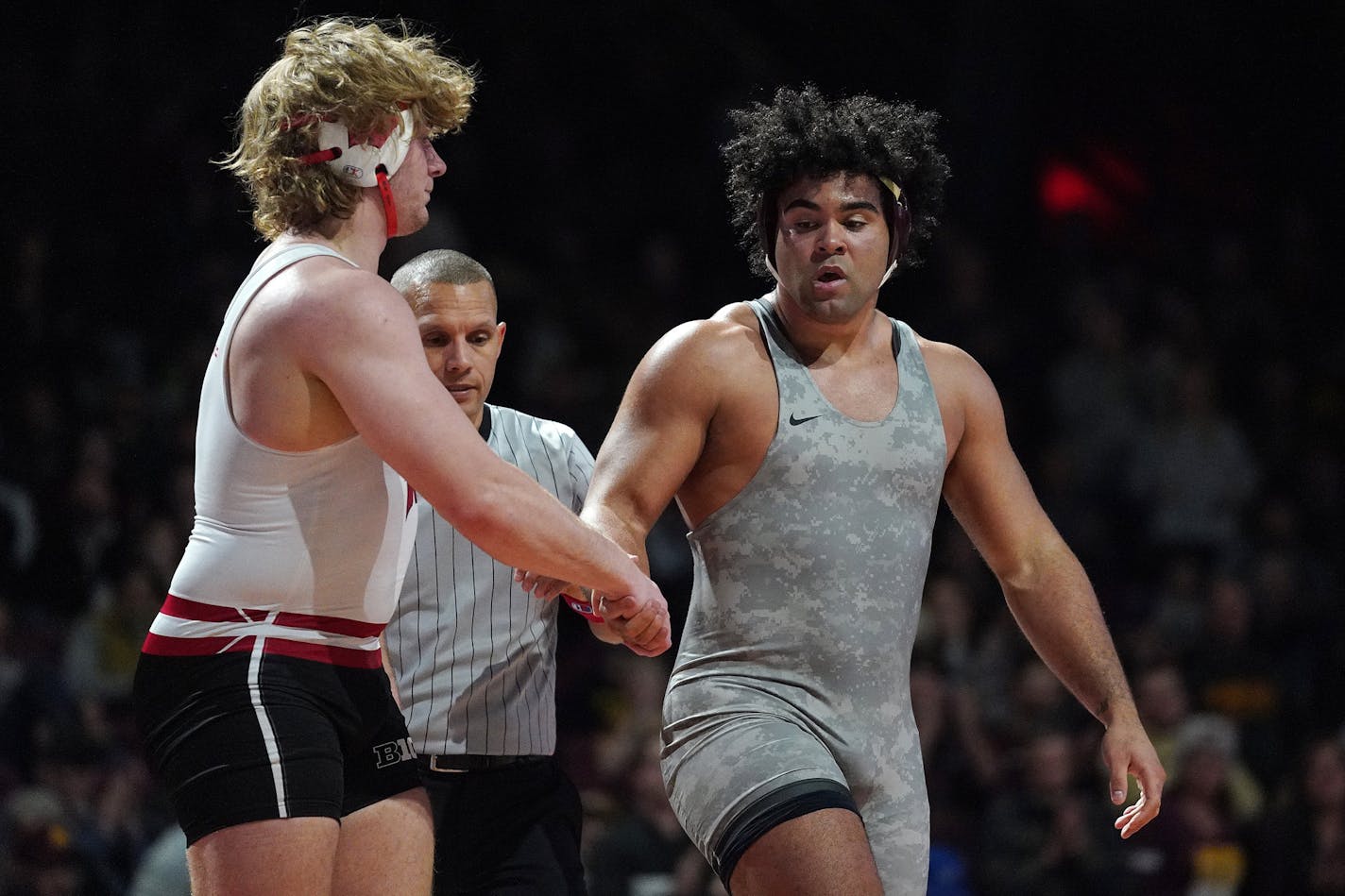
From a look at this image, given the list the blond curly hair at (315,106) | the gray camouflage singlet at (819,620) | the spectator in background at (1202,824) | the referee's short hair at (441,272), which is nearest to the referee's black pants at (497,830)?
the gray camouflage singlet at (819,620)

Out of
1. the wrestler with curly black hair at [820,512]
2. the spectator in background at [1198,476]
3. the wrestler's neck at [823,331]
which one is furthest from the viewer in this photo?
the spectator in background at [1198,476]

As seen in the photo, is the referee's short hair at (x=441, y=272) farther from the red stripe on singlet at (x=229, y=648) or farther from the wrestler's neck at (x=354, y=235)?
the red stripe on singlet at (x=229, y=648)

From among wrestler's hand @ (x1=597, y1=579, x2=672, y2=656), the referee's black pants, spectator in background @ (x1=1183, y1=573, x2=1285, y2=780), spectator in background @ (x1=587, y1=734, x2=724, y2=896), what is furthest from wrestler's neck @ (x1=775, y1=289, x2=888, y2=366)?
spectator in background @ (x1=1183, y1=573, x2=1285, y2=780)

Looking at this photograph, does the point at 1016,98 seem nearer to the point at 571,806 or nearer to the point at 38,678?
the point at 38,678

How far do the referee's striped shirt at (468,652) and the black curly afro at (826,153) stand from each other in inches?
29.7

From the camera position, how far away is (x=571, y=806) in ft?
11.4

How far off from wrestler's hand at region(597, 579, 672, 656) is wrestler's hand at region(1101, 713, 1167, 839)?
101 centimetres

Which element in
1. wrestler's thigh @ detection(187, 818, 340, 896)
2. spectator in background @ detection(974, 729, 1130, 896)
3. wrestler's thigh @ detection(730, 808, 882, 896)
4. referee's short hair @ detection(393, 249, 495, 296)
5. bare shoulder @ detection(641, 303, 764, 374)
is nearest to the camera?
wrestler's thigh @ detection(187, 818, 340, 896)

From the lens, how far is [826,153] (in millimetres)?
3303

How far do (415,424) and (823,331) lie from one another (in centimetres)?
119

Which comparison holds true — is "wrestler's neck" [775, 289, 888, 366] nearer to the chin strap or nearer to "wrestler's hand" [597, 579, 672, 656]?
"wrestler's hand" [597, 579, 672, 656]

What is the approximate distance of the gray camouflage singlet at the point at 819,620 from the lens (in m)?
3.08

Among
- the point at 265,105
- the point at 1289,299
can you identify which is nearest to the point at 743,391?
the point at 265,105

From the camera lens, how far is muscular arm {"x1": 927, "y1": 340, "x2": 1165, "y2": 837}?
3361 mm
